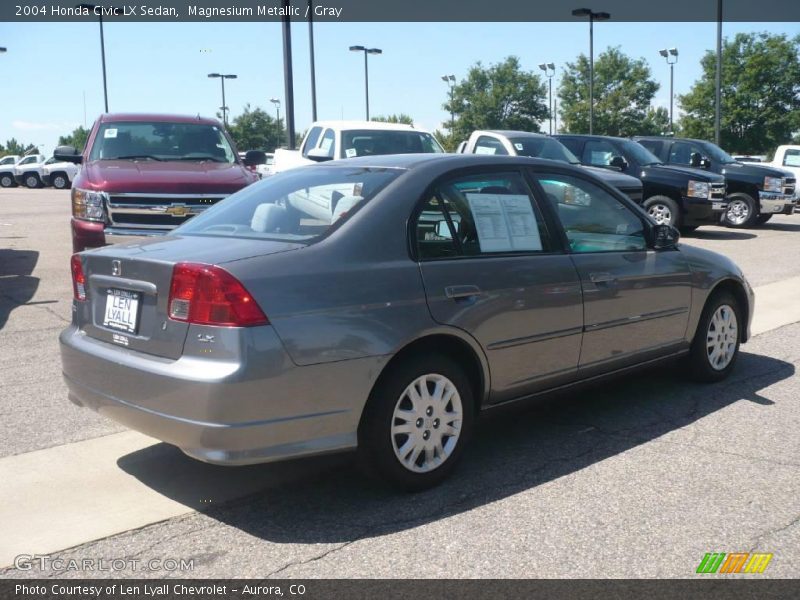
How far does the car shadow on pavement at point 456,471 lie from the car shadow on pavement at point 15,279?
4.52m

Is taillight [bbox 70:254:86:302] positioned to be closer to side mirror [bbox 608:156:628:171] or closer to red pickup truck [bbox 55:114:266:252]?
red pickup truck [bbox 55:114:266:252]

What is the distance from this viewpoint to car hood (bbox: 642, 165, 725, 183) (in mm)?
16734

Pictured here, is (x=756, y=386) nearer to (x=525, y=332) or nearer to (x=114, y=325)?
(x=525, y=332)

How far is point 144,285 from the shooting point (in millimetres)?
3881

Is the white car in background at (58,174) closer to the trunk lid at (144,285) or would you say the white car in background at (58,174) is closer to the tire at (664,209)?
the tire at (664,209)

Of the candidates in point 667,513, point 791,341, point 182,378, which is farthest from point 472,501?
point 791,341

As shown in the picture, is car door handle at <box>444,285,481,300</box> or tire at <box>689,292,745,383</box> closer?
car door handle at <box>444,285,481,300</box>

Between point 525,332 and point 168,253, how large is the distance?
6.10 ft

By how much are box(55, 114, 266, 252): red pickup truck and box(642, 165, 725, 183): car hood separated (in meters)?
9.71

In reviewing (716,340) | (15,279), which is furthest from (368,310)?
(15,279)

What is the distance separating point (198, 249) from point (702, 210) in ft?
47.5

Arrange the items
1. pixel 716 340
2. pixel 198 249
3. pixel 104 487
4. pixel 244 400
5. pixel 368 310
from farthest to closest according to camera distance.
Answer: pixel 716 340 < pixel 104 487 < pixel 198 249 < pixel 368 310 < pixel 244 400

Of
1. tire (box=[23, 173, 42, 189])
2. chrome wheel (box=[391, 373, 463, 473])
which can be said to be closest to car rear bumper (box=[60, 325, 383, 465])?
chrome wheel (box=[391, 373, 463, 473])

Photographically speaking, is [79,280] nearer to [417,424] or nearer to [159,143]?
[417,424]
